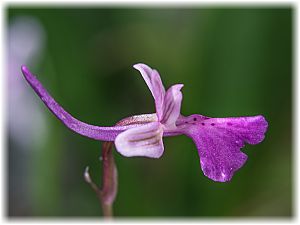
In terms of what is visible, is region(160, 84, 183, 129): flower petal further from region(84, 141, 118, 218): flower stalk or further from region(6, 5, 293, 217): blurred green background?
region(6, 5, 293, 217): blurred green background

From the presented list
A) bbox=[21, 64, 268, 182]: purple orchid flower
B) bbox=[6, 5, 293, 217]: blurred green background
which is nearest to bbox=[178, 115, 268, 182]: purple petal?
bbox=[21, 64, 268, 182]: purple orchid flower

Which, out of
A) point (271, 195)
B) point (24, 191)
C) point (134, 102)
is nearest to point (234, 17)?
point (134, 102)

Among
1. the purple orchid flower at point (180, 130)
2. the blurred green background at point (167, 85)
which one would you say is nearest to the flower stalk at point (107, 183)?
the purple orchid flower at point (180, 130)

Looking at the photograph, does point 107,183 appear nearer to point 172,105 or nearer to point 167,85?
point 172,105

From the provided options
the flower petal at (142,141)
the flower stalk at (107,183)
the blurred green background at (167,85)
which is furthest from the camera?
the blurred green background at (167,85)

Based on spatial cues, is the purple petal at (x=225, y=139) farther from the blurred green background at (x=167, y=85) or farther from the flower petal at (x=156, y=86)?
the blurred green background at (x=167, y=85)

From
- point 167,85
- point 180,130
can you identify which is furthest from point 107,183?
point 167,85
